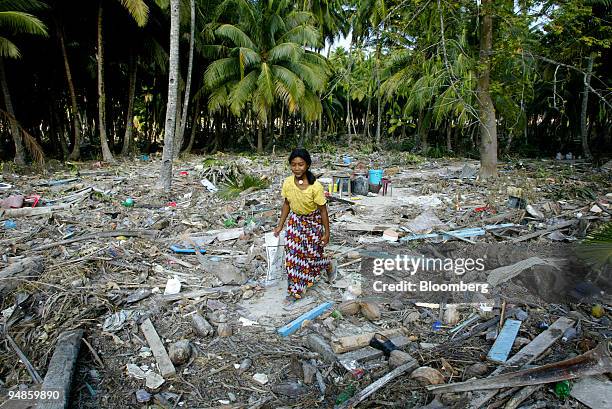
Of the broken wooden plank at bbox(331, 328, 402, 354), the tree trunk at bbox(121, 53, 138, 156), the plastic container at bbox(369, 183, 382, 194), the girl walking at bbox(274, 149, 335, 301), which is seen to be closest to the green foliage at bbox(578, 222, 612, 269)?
the broken wooden plank at bbox(331, 328, 402, 354)

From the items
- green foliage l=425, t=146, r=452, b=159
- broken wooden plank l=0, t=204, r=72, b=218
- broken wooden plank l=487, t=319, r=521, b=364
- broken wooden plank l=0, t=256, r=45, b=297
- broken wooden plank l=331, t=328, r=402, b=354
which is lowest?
broken wooden plank l=331, t=328, r=402, b=354

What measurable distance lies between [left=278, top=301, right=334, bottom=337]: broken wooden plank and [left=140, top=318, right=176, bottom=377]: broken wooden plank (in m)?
0.92

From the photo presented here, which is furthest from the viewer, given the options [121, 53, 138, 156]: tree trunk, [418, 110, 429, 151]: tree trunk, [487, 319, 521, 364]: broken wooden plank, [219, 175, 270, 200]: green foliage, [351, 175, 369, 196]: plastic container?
[418, 110, 429, 151]: tree trunk

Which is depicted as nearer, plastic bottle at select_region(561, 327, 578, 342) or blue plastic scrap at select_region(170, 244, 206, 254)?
plastic bottle at select_region(561, 327, 578, 342)

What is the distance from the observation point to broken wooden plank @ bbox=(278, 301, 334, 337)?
11.2 feet

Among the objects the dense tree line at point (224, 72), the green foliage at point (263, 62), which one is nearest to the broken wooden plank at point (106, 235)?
the dense tree line at point (224, 72)

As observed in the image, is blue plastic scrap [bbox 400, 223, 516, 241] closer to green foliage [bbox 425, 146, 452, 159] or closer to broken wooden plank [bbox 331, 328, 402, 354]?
broken wooden plank [bbox 331, 328, 402, 354]

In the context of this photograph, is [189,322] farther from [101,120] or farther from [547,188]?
[101,120]

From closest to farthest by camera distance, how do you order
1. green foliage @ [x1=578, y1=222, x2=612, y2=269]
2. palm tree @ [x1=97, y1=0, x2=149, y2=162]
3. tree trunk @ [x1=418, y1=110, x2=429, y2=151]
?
green foliage @ [x1=578, y1=222, x2=612, y2=269], palm tree @ [x1=97, y1=0, x2=149, y2=162], tree trunk @ [x1=418, y1=110, x2=429, y2=151]

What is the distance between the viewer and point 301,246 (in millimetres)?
3900

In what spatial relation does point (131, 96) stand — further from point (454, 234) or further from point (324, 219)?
point (324, 219)

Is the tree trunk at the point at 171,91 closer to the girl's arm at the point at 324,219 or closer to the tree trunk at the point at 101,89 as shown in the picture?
the tree trunk at the point at 101,89

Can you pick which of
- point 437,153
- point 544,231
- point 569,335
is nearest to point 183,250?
point 569,335

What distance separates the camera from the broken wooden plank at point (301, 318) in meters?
3.41
